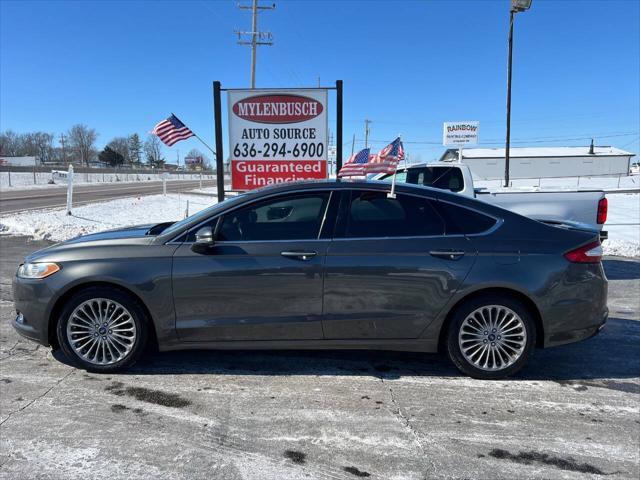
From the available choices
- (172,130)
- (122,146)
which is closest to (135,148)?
(122,146)

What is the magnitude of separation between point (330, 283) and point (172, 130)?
27.4ft

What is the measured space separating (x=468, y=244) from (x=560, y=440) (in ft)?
4.91

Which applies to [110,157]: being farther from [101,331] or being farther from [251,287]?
[251,287]

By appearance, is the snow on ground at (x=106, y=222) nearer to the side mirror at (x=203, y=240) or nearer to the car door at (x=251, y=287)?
the car door at (x=251, y=287)

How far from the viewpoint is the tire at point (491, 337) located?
3.71 metres

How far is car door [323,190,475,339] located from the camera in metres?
3.63

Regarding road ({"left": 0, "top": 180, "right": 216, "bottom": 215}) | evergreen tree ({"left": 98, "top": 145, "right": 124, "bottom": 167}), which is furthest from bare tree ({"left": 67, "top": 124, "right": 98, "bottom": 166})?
road ({"left": 0, "top": 180, "right": 216, "bottom": 215})

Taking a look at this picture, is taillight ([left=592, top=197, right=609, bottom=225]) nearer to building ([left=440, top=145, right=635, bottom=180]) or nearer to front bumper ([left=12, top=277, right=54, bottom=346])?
front bumper ([left=12, top=277, right=54, bottom=346])

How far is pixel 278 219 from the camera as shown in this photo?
388 centimetres

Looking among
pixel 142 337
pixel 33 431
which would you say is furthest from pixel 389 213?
pixel 33 431

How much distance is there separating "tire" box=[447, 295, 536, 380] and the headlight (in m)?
3.27

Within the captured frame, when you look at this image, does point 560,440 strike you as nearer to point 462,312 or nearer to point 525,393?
point 525,393

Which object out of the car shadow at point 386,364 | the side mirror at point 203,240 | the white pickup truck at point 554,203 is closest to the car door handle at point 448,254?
the car shadow at point 386,364

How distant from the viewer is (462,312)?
3.71 metres
